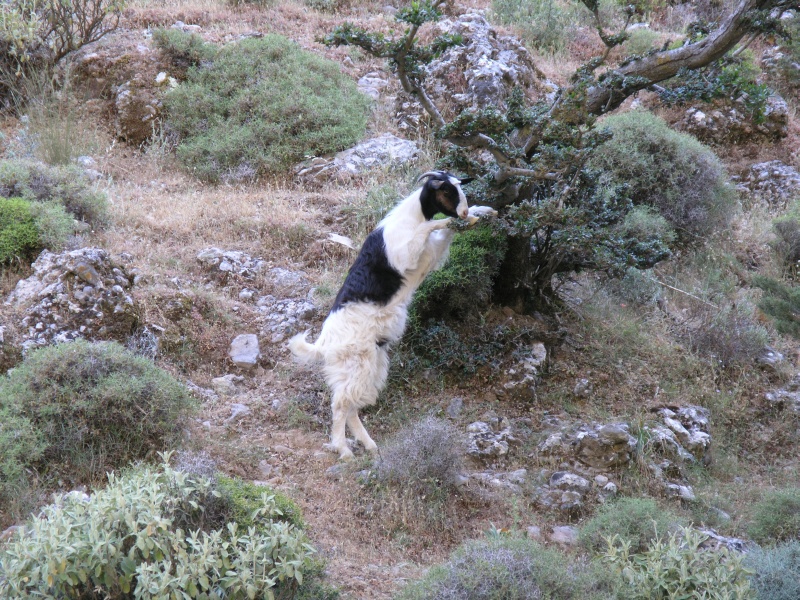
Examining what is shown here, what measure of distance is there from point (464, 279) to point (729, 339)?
2.82 m

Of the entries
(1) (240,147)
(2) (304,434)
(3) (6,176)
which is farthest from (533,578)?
(1) (240,147)

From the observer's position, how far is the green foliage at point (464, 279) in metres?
6.49

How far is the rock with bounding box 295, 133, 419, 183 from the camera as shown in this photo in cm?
959

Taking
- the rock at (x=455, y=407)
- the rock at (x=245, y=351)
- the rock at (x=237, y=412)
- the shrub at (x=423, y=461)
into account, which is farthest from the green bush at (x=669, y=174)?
the rock at (x=237, y=412)

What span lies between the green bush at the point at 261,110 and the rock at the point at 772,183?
5.65 meters

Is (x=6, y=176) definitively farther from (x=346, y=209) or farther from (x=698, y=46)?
(x=698, y=46)

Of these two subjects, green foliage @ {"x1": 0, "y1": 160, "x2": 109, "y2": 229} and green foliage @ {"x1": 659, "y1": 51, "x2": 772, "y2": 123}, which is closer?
green foliage @ {"x1": 659, "y1": 51, "x2": 772, "y2": 123}

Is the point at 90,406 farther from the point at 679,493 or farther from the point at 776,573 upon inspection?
the point at 679,493

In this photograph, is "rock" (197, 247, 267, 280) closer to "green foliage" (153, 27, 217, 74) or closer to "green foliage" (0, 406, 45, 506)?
"green foliage" (0, 406, 45, 506)

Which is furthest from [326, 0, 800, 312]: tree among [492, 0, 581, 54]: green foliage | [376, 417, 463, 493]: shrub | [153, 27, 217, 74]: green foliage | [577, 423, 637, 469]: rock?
[492, 0, 581, 54]: green foliage

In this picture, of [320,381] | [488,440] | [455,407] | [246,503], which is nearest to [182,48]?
[320,381]

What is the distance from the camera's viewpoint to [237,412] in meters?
5.88

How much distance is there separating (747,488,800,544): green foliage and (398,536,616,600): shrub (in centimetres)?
173

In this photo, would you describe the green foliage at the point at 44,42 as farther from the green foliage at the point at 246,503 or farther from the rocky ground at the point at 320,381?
the green foliage at the point at 246,503
